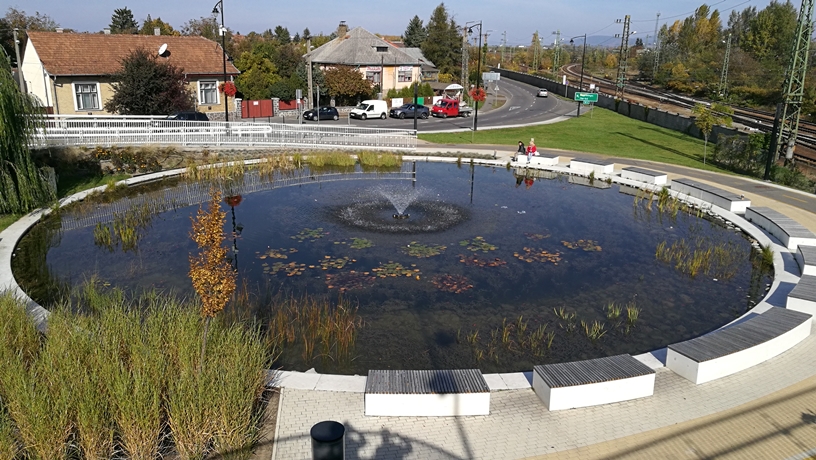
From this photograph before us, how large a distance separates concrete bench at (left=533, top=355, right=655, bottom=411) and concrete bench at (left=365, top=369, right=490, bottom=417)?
3.33 feet

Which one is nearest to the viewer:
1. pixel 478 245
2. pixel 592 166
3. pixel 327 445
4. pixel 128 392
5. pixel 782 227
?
pixel 327 445

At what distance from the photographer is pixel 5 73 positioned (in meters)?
17.8

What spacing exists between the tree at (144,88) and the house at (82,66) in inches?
78.7

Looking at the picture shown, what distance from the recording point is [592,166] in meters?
26.8

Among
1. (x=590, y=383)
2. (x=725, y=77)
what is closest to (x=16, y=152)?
(x=590, y=383)

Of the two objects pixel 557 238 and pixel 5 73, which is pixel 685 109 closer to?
pixel 557 238

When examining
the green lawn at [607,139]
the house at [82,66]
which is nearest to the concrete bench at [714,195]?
the green lawn at [607,139]

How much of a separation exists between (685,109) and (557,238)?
46086mm

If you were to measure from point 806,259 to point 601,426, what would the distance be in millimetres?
9656

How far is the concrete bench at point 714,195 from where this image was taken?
20.5 meters

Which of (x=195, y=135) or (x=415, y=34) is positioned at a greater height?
(x=415, y=34)

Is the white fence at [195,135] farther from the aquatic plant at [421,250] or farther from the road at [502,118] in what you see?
the aquatic plant at [421,250]

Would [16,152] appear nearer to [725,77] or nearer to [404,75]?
[404,75]

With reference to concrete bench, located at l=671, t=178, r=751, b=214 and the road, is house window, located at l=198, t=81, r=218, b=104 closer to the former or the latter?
the road
